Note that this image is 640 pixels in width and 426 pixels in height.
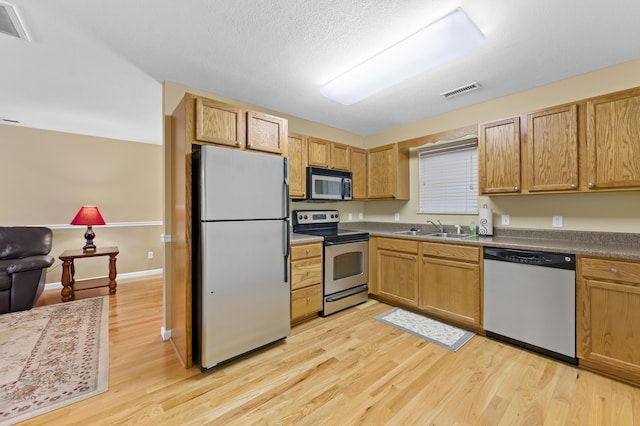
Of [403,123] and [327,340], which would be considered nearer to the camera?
[327,340]

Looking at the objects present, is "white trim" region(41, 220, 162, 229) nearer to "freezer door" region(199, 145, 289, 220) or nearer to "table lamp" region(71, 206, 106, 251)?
"table lamp" region(71, 206, 106, 251)

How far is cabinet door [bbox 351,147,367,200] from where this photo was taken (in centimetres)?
391

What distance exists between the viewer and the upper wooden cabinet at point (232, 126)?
213 centimetres

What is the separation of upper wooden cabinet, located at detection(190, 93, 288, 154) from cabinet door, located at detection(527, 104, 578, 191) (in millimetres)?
2394

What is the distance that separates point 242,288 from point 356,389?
1.13 meters

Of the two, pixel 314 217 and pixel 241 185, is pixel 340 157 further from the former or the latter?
pixel 241 185

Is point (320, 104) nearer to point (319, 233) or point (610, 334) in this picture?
point (319, 233)

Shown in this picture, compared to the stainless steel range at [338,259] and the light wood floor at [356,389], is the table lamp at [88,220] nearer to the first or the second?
the light wood floor at [356,389]

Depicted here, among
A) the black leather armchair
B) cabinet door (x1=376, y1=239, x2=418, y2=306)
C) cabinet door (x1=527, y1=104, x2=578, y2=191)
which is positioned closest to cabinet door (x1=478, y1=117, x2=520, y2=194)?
cabinet door (x1=527, y1=104, x2=578, y2=191)

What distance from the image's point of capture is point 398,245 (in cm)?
323

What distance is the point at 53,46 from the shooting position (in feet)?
6.72

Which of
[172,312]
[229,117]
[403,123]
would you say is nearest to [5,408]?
[172,312]

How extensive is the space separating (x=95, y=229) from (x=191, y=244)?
12.2 ft

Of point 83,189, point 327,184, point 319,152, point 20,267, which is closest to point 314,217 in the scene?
point 327,184
